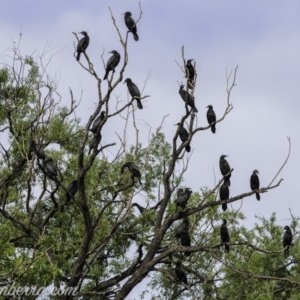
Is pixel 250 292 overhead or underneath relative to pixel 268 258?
underneath

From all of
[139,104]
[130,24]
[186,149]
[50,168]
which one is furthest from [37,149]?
[130,24]

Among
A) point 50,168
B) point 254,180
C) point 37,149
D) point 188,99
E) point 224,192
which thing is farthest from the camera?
point 254,180

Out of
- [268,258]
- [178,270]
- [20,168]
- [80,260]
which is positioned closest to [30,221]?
[80,260]

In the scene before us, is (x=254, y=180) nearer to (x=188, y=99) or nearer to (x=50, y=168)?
(x=188, y=99)

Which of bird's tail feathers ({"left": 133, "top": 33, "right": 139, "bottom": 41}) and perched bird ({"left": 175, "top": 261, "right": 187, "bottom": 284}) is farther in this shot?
perched bird ({"left": 175, "top": 261, "right": 187, "bottom": 284})

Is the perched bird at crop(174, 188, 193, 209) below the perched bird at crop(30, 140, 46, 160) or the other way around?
the other way around

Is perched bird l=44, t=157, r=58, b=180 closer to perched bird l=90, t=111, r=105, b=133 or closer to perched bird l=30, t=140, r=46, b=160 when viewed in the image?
perched bird l=30, t=140, r=46, b=160

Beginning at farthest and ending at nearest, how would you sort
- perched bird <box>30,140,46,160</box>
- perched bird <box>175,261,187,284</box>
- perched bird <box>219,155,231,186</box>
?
1. perched bird <box>219,155,231,186</box>
2. perched bird <box>175,261,187,284</box>
3. perched bird <box>30,140,46,160</box>

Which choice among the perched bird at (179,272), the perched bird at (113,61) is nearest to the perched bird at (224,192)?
the perched bird at (179,272)

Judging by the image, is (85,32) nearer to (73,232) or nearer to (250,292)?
(73,232)

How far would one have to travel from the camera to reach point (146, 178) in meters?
19.6

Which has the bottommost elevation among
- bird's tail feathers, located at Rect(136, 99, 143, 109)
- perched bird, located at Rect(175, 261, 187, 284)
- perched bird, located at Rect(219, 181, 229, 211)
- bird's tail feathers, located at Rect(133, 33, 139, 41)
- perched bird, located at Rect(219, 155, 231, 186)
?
perched bird, located at Rect(175, 261, 187, 284)

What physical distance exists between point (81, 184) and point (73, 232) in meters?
4.94

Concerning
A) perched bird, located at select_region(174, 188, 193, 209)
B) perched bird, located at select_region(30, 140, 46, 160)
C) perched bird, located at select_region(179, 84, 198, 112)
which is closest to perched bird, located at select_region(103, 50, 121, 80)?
perched bird, located at select_region(179, 84, 198, 112)
